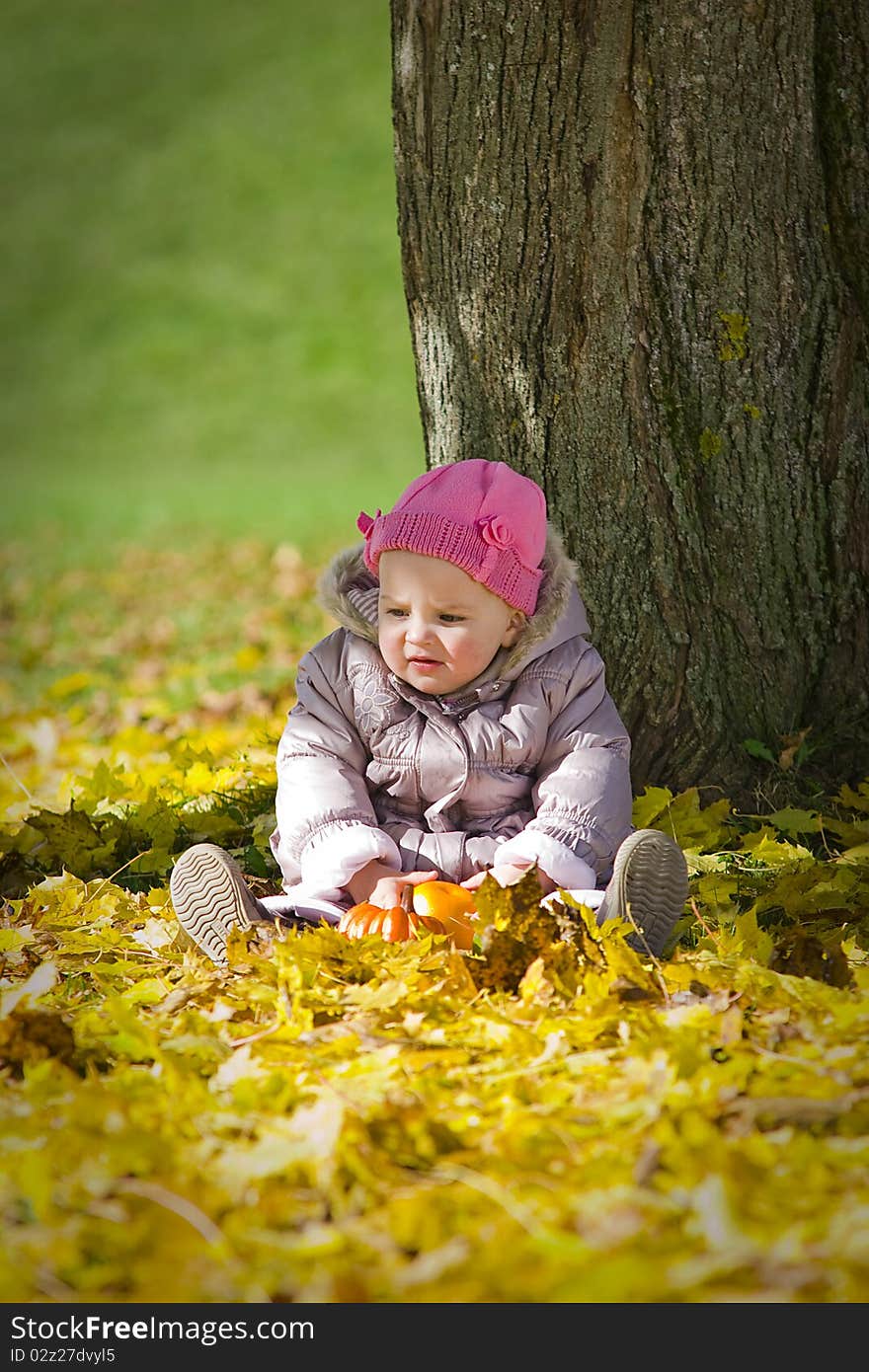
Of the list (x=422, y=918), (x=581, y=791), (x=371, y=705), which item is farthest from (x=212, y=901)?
(x=581, y=791)

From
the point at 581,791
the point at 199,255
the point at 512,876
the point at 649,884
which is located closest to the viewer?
the point at 649,884

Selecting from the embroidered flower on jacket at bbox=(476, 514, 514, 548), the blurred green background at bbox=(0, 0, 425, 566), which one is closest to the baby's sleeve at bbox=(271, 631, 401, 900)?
the embroidered flower on jacket at bbox=(476, 514, 514, 548)

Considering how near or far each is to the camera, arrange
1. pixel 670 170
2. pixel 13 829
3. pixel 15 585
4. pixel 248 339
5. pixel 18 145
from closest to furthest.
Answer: pixel 670 170, pixel 13 829, pixel 15 585, pixel 248 339, pixel 18 145

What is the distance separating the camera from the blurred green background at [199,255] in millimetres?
14688

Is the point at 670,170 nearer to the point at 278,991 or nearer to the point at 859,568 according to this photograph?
the point at 859,568

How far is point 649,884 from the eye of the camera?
101 inches

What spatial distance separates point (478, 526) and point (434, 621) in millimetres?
211

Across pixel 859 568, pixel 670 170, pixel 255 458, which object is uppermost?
pixel 670 170

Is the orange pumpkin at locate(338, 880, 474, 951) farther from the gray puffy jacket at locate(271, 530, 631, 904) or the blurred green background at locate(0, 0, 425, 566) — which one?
the blurred green background at locate(0, 0, 425, 566)

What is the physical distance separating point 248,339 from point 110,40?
5663mm

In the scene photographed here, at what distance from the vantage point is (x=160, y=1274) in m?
1.58

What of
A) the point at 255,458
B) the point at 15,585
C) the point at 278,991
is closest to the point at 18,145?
the point at 255,458

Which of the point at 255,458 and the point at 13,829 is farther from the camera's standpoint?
the point at 255,458

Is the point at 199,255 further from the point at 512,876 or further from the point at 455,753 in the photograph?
the point at 512,876
